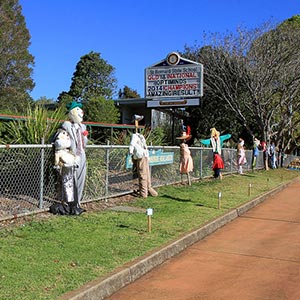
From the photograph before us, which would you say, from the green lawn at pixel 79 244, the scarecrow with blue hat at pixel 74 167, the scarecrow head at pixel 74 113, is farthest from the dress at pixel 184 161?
the scarecrow head at pixel 74 113

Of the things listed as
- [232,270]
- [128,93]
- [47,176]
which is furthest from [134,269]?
[128,93]

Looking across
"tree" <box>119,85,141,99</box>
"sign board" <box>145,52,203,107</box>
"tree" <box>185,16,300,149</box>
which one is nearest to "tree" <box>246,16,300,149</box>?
"tree" <box>185,16,300,149</box>

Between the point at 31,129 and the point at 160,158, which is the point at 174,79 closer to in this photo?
the point at 160,158

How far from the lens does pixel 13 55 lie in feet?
133

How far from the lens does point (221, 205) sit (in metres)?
10.1

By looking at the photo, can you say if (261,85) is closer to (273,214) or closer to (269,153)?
(269,153)

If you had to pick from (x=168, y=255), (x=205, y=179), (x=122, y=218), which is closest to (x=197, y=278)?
(x=168, y=255)

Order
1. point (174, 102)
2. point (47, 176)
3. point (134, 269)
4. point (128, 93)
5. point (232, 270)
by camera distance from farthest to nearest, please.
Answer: point (128, 93) → point (174, 102) → point (47, 176) → point (232, 270) → point (134, 269)

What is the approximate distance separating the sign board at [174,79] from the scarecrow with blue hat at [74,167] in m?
9.85

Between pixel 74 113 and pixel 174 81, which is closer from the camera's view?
pixel 74 113

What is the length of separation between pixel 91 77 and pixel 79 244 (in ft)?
157

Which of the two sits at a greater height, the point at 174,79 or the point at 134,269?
the point at 174,79

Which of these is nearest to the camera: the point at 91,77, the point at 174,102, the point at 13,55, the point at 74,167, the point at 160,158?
the point at 74,167

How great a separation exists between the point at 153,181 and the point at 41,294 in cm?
839
